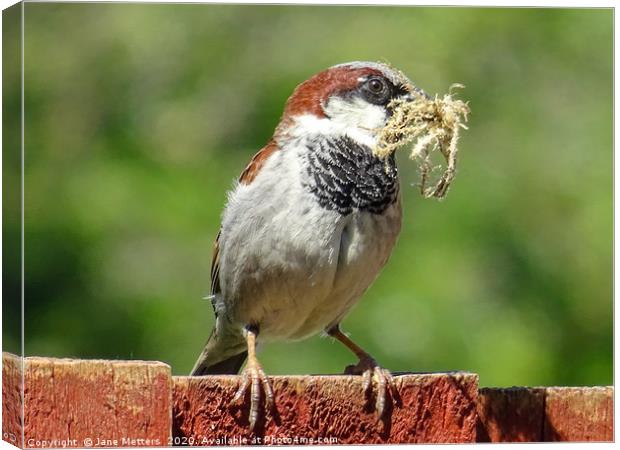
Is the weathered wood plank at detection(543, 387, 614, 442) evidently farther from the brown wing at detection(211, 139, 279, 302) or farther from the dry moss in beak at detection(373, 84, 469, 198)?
the brown wing at detection(211, 139, 279, 302)

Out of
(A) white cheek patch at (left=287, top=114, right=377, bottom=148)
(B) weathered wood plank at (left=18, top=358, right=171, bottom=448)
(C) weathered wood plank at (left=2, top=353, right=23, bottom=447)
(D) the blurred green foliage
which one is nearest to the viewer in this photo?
(B) weathered wood plank at (left=18, top=358, right=171, bottom=448)

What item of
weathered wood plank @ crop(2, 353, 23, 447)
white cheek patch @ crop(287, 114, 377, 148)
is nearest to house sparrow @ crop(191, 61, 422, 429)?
white cheek patch @ crop(287, 114, 377, 148)

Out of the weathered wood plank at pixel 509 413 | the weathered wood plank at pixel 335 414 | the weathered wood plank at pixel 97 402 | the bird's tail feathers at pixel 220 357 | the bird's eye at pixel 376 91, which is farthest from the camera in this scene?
the bird's tail feathers at pixel 220 357

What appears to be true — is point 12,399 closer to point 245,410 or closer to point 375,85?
point 245,410

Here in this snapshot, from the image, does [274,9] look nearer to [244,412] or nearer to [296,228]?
[296,228]

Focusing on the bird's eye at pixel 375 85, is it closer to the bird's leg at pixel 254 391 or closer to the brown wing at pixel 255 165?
the brown wing at pixel 255 165

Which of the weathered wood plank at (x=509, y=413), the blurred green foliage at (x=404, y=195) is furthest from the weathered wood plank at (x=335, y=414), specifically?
the blurred green foliage at (x=404, y=195)

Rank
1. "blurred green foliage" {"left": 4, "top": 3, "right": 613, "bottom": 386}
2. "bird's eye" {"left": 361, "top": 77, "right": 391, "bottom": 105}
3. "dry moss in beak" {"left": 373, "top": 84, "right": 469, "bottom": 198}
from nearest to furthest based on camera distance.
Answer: "dry moss in beak" {"left": 373, "top": 84, "right": 469, "bottom": 198} < "bird's eye" {"left": 361, "top": 77, "right": 391, "bottom": 105} < "blurred green foliage" {"left": 4, "top": 3, "right": 613, "bottom": 386}
